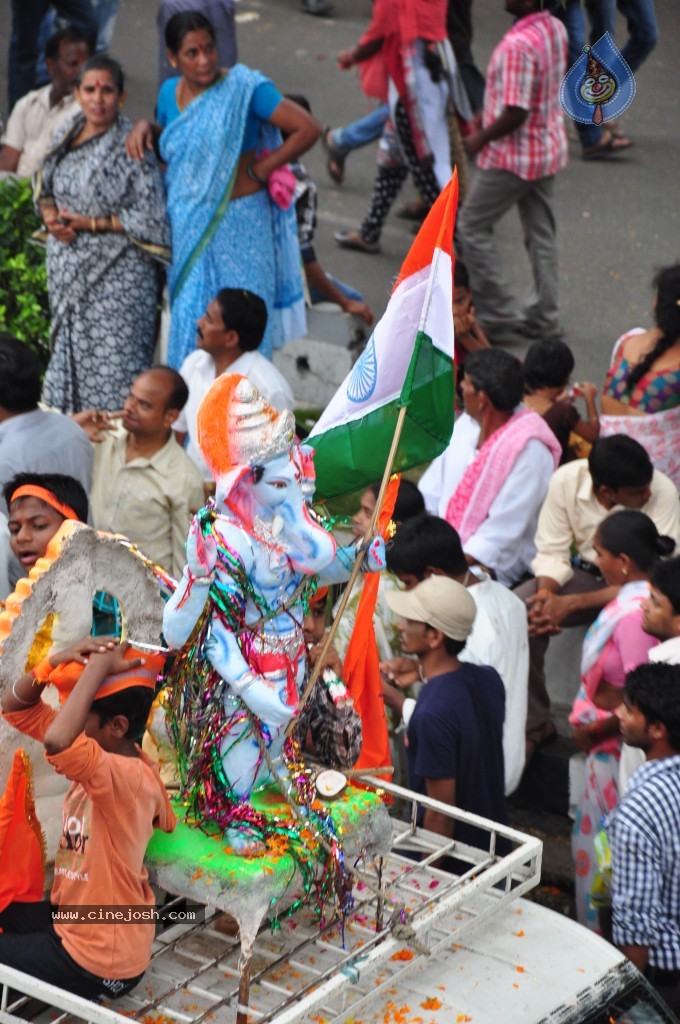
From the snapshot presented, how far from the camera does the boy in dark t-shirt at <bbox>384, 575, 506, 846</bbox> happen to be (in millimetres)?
4617

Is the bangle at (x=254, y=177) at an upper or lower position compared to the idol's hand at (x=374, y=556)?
upper

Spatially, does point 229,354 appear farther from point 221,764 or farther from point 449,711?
point 221,764

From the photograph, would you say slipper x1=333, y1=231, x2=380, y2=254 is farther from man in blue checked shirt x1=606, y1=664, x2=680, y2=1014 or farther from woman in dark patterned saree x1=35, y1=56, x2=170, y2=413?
man in blue checked shirt x1=606, y1=664, x2=680, y2=1014

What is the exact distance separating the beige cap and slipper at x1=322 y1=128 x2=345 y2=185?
6594 millimetres

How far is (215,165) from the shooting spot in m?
6.98

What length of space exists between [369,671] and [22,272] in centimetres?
483

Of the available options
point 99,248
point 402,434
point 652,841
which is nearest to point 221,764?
point 402,434

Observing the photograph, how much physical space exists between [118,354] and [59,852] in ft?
13.0

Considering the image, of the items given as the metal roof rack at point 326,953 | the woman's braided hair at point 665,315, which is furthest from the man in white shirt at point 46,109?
the metal roof rack at point 326,953

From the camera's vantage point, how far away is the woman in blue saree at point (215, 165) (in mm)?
6902

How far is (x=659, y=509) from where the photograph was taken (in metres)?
5.75

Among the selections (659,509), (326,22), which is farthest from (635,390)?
(326,22)

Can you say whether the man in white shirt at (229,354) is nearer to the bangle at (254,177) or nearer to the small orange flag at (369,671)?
the bangle at (254,177)

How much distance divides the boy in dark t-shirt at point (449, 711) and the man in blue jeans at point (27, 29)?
24.5ft
